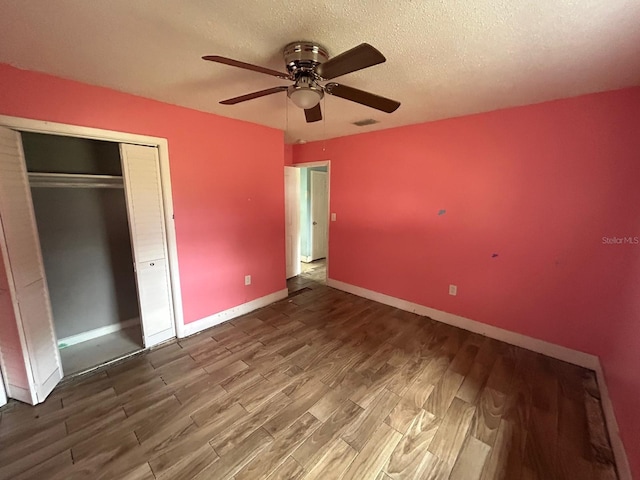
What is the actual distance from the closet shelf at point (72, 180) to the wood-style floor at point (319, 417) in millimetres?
1768

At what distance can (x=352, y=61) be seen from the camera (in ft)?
4.01

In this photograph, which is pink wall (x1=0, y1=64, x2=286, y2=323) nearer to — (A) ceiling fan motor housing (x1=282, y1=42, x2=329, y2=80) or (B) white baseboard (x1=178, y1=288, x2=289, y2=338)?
(B) white baseboard (x1=178, y1=288, x2=289, y2=338)

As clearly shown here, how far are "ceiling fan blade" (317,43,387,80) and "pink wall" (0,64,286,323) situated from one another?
69.3 inches

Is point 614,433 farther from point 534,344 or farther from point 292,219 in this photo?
point 292,219

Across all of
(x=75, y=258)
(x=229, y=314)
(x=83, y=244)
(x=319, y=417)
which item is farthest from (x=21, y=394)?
(x=319, y=417)

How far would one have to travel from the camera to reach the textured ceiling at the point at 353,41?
45.6 inches

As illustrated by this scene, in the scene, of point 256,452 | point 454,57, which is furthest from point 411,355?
point 454,57

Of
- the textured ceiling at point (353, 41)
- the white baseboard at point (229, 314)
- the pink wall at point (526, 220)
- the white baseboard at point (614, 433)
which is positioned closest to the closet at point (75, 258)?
the white baseboard at point (229, 314)

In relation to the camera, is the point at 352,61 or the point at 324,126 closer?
the point at 352,61

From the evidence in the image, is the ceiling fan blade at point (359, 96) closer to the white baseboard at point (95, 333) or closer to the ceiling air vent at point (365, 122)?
the ceiling air vent at point (365, 122)

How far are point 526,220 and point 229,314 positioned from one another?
11.0ft

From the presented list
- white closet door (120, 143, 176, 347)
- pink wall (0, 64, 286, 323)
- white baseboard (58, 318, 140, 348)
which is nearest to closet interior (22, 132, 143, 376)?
white baseboard (58, 318, 140, 348)

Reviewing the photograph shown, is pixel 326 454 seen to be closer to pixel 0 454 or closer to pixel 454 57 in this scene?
pixel 0 454

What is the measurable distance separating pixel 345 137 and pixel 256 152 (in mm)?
1335
